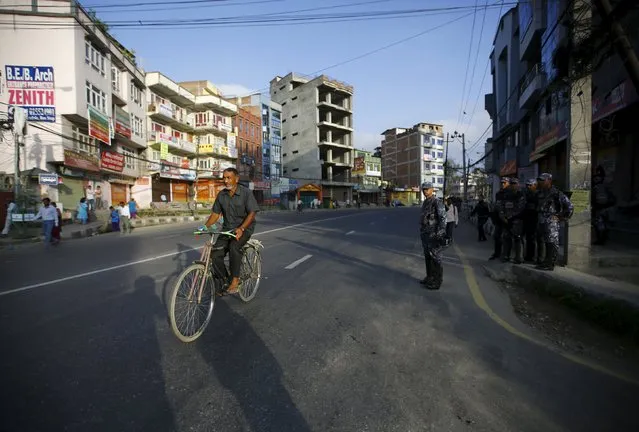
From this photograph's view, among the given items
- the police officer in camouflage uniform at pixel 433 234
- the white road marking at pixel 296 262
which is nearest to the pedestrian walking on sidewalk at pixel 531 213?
the police officer in camouflage uniform at pixel 433 234

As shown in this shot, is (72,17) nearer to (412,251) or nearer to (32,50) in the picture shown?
(32,50)

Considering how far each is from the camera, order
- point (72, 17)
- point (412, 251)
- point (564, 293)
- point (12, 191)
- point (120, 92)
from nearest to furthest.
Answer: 1. point (564, 293)
2. point (412, 251)
3. point (12, 191)
4. point (72, 17)
5. point (120, 92)

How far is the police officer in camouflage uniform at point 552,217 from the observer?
687 cm

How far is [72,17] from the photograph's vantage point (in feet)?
79.0

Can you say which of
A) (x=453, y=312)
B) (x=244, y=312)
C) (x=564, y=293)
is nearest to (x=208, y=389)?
(x=244, y=312)

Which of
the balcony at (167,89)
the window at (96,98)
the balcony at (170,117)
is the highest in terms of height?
the balcony at (167,89)

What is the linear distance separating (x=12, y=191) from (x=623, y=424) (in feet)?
81.7

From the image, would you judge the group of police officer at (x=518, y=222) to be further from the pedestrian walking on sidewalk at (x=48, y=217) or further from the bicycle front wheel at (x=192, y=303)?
the pedestrian walking on sidewalk at (x=48, y=217)

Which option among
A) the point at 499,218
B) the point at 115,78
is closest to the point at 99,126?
the point at 115,78

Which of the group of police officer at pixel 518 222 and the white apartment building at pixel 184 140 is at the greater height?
the white apartment building at pixel 184 140

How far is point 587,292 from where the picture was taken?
17.4 ft

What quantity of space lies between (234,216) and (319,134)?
64.3 m

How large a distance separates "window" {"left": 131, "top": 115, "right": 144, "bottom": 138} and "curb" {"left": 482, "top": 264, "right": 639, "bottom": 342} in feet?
118

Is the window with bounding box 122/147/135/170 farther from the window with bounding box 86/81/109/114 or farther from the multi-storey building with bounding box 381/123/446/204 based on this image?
the multi-storey building with bounding box 381/123/446/204
